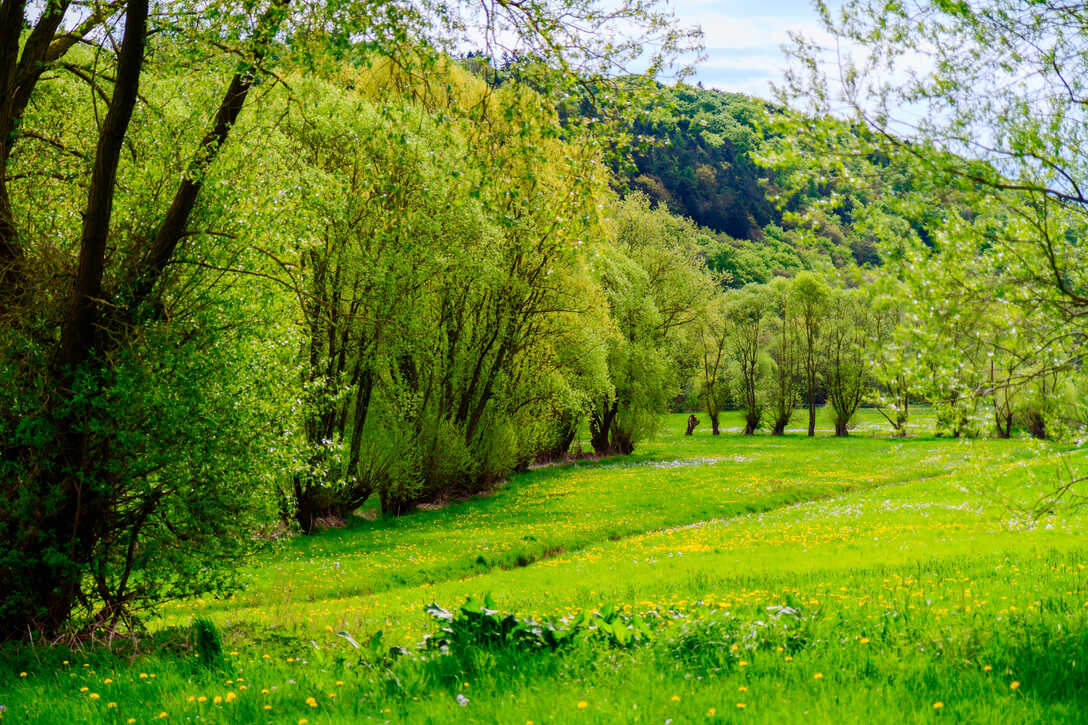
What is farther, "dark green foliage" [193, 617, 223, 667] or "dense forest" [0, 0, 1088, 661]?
"dense forest" [0, 0, 1088, 661]

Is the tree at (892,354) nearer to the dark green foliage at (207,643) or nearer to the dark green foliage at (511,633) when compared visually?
the dark green foliage at (511,633)

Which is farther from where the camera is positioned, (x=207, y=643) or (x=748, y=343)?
(x=748, y=343)

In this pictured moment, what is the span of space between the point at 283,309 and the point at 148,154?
323 centimetres

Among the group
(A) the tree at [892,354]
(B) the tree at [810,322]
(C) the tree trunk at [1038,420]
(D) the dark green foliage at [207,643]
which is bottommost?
(D) the dark green foliage at [207,643]

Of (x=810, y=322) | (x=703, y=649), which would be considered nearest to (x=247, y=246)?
(x=703, y=649)

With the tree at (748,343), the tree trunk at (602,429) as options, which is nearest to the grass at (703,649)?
the tree trunk at (602,429)

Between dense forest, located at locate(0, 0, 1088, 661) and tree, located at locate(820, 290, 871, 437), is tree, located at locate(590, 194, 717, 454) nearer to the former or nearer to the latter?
tree, located at locate(820, 290, 871, 437)

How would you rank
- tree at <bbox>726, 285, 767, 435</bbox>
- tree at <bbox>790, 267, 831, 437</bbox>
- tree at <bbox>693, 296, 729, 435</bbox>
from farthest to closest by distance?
1. tree at <bbox>726, 285, 767, 435</bbox>
2. tree at <bbox>790, 267, 831, 437</bbox>
3. tree at <bbox>693, 296, 729, 435</bbox>

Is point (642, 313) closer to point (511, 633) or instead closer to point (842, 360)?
point (842, 360)

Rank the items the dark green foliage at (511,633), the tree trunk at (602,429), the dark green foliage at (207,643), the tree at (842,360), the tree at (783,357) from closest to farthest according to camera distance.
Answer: the dark green foliage at (511,633), the dark green foliage at (207,643), the tree trunk at (602,429), the tree at (842,360), the tree at (783,357)

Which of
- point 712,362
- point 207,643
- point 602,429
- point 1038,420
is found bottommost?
point 602,429

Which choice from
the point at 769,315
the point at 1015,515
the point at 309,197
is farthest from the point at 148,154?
the point at 769,315

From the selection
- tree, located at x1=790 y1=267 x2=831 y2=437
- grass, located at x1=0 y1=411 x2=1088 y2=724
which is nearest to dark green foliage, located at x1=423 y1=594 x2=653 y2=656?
grass, located at x1=0 y1=411 x2=1088 y2=724

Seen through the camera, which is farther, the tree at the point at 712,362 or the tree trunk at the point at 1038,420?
the tree at the point at 712,362
